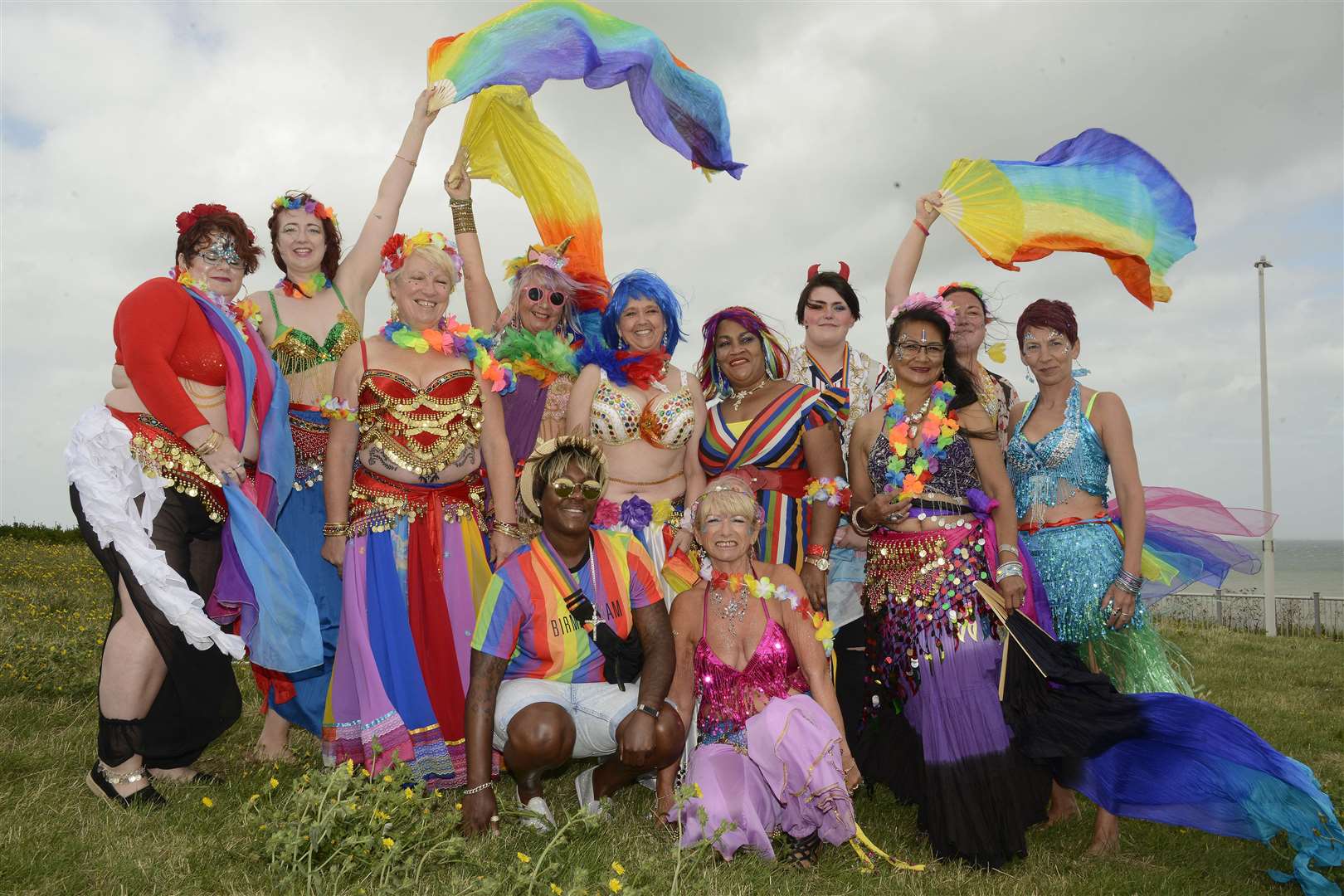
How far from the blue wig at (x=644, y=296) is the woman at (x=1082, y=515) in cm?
181

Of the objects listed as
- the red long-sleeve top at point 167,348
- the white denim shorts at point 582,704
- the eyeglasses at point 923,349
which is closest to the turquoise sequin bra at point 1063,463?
the eyeglasses at point 923,349

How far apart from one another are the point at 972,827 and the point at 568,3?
16.3 feet

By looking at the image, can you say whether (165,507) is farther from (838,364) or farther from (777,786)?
(838,364)

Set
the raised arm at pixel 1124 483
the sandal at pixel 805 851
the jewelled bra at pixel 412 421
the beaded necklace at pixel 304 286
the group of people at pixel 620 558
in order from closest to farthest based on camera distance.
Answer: the sandal at pixel 805 851, the group of people at pixel 620 558, the raised arm at pixel 1124 483, the jewelled bra at pixel 412 421, the beaded necklace at pixel 304 286

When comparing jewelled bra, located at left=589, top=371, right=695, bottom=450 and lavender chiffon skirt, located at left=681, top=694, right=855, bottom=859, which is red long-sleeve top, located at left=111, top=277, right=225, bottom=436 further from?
lavender chiffon skirt, located at left=681, top=694, right=855, bottom=859

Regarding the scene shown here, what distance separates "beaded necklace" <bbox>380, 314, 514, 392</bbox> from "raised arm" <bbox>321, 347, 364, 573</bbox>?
0.23 m

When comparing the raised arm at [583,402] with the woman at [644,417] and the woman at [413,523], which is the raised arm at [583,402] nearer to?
the woman at [644,417]

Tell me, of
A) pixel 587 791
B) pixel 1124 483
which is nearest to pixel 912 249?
pixel 1124 483

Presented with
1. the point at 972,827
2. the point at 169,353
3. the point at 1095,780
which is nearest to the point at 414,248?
the point at 169,353

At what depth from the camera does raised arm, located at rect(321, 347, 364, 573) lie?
14.7 feet

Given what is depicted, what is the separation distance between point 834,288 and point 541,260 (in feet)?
5.76

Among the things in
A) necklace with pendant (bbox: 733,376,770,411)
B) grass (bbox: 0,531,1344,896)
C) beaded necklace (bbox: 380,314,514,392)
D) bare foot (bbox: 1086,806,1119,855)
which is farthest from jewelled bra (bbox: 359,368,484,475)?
bare foot (bbox: 1086,806,1119,855)

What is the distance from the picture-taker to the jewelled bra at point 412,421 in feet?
14.8

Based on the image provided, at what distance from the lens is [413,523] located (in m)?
4.61
